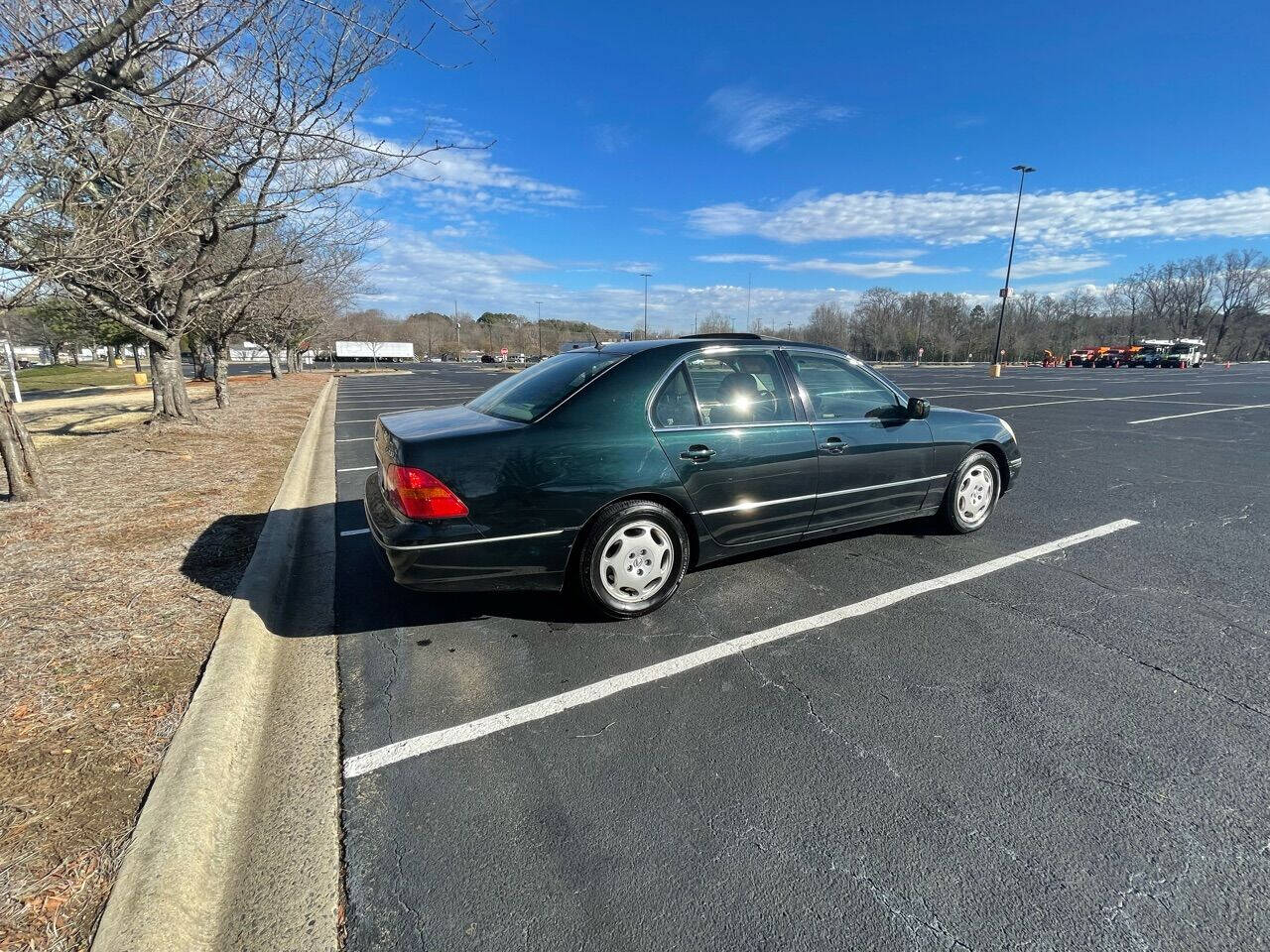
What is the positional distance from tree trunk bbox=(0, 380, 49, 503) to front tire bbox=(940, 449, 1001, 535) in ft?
25.8

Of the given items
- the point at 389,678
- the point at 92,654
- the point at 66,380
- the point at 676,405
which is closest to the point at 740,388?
the point at 676,405

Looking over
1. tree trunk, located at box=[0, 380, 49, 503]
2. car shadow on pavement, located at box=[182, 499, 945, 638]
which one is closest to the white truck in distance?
tree trunk, located at box=[0, 380, 49, 503]

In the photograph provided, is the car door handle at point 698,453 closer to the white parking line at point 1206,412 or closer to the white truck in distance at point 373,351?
the white parking line at point 1206,412

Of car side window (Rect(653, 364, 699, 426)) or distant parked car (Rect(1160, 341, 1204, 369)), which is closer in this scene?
car side window (Rect(653, 364, 699, 426))

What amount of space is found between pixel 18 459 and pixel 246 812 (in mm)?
5346

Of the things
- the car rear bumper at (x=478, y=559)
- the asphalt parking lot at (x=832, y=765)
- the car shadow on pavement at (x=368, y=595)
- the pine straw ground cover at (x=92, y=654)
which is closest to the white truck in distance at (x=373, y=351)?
the pine straw ground cover at (x=92, y=654)

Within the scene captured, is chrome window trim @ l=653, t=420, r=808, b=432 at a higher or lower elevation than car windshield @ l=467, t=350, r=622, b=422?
lower

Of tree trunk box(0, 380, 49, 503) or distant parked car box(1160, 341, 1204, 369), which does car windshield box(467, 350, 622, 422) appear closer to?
tree trunk box(0, 380, 49, 503)

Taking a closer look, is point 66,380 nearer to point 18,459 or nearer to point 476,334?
point 18,459

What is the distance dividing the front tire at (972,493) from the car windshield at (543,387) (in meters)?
2.95

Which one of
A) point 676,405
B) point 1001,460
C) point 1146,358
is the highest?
point 1146,358

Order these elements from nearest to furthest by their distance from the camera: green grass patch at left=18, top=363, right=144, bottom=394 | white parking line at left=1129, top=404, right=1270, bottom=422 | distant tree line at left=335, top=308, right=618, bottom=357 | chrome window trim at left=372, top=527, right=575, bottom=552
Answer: chrome window trim at left=372, top=527, right=575, bottom=552 → white parking line at left=1129, top=404, right=1270, bottom=422 → green grass patch at left=18, top=363, right=144, bottom=394 → distant tree line at left=335, top=308, right=618, bottom=357

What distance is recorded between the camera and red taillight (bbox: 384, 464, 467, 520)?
291cm

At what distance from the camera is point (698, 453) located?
341 centimetres
